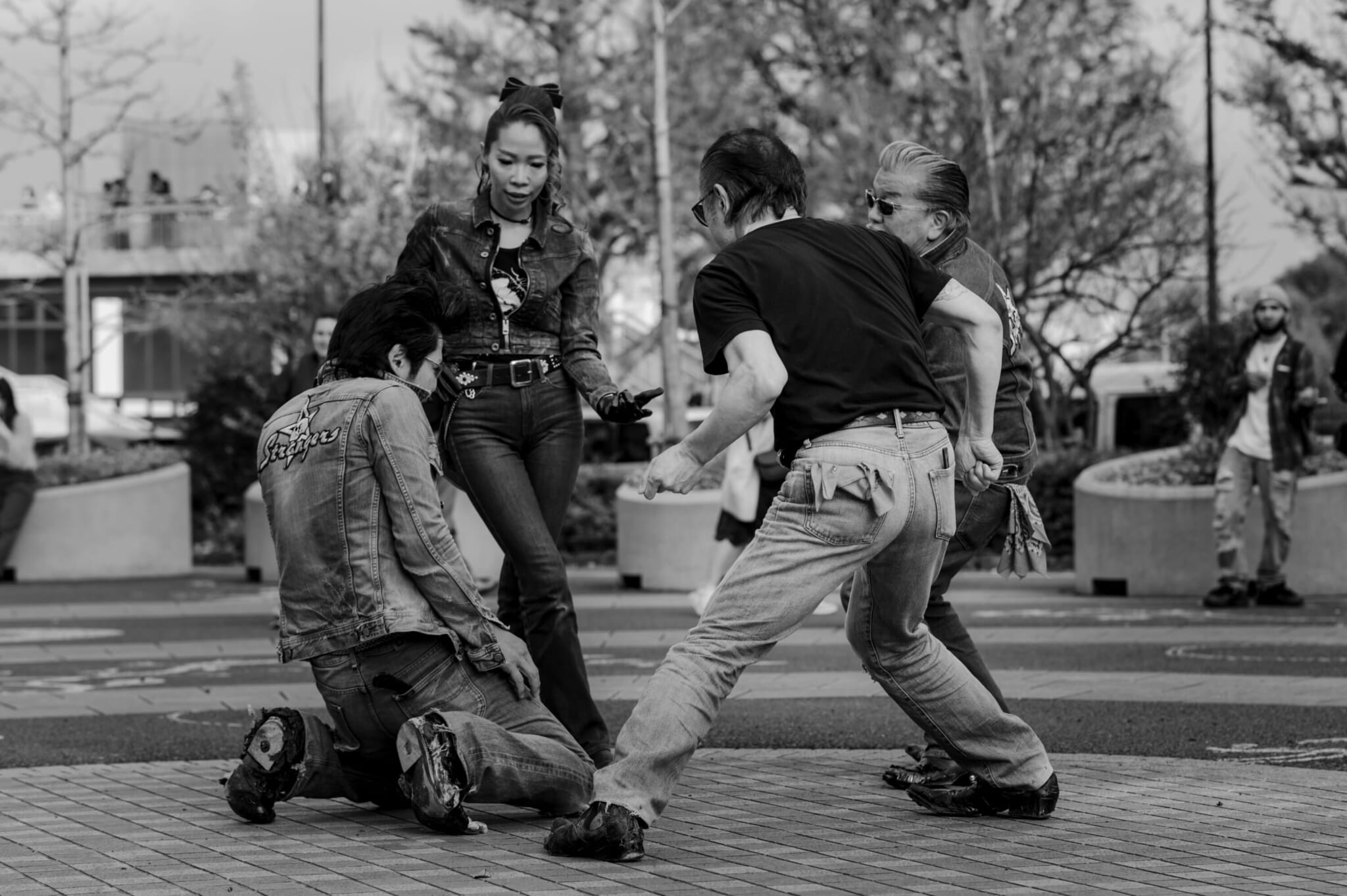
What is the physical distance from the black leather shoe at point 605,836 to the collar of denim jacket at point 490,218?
Result: 207 cm

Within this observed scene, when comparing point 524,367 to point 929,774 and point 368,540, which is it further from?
point 929,774

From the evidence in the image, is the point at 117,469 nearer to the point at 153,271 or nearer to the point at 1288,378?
the point at 1288,378

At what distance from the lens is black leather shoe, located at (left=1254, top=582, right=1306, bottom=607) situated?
467 inches

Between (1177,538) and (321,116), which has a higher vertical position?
(321,116)

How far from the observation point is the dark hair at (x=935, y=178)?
527 cm

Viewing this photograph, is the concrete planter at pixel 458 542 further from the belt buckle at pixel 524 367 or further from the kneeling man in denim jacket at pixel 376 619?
the kneeling man in denim jacket at pixel 376 619

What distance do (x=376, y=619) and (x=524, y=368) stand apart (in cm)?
121

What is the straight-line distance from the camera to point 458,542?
14.7 m

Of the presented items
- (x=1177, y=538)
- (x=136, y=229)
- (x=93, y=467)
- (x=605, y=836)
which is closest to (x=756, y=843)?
(x=605, y=836)

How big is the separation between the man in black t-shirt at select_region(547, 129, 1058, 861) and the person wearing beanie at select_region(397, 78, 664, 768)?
98 centimetres

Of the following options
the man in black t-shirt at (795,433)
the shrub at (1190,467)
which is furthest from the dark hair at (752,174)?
the shrub at (1190,467)

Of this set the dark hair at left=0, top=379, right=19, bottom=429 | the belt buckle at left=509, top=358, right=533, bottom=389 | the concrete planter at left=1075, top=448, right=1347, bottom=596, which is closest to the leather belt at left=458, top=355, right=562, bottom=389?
the belt buckle at left=509, top=358, right=533, bottom=389

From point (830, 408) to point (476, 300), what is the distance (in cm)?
160

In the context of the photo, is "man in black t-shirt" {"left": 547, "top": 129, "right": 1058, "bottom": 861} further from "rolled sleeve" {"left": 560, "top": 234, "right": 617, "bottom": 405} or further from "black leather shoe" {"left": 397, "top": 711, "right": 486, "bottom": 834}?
"rolled sleeve" {"left": 560, "top": 234, "right": 617, "bottom": 405}
